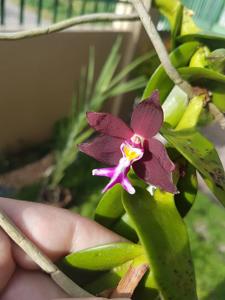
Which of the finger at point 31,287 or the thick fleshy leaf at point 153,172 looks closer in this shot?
the thick fleshy leaf at point 153,172

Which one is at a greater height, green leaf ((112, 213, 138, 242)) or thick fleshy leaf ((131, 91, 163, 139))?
thick fleshy leaf ((131, 91, 163, 139))

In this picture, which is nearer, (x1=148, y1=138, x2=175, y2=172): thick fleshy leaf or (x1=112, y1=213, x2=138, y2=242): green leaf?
(x1=148, y1=138, x2=175, y2=172): thick fleshy leaf

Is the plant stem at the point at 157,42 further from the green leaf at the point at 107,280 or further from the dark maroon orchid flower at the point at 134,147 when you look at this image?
the green leaf at the point at 107,280

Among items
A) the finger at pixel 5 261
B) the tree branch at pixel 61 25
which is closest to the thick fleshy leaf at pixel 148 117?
the tree branch at pixel 61 25

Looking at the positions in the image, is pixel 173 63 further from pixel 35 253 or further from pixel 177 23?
pixel 35 253

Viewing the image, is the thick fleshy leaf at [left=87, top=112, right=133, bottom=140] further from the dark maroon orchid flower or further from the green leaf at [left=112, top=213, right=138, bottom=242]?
the green leaf at [left=112, top=213, right=138, bottom=242]

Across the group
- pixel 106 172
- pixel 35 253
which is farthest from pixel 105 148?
pixel 35 253

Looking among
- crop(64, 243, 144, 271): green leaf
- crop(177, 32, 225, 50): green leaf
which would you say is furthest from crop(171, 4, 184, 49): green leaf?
crop(64, 243, 144, 271): green leaf
